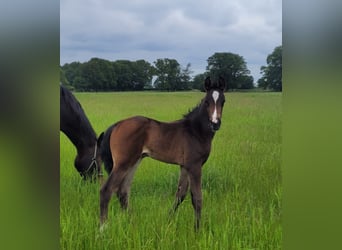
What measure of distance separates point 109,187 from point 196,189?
0.37 meters

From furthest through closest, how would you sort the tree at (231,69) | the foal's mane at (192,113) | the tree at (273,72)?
1. the foal's mane at (192,113)
2. the tree at (231,69)
3. the tree at (273,72)

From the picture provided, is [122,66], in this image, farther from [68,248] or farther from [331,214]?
[331,214]

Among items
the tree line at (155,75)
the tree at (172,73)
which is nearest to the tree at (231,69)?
the tree line at (155,75)

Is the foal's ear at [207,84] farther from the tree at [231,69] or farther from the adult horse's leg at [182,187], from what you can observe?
the adult horse's leg at [182,187]

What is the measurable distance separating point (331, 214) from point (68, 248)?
3.00 ft

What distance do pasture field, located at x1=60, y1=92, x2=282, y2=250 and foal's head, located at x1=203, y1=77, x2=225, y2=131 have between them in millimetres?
56

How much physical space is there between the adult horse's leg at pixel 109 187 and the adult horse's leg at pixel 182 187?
0.24 m

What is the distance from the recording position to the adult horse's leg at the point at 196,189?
4.87ft

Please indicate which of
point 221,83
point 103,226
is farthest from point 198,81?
point 103,226

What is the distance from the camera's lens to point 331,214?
2.90 feet

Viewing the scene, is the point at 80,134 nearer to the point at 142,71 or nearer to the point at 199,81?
the point at 142,71

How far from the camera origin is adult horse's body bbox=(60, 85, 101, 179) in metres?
1.47

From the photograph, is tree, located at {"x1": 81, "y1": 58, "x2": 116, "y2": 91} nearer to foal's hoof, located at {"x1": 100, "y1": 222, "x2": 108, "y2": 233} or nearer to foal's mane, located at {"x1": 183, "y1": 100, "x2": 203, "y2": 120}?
foal's mane, located at {"x1": 183, "y1": 100, "x2": 203, "y2": 120}

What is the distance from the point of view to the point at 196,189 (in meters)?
1.48
